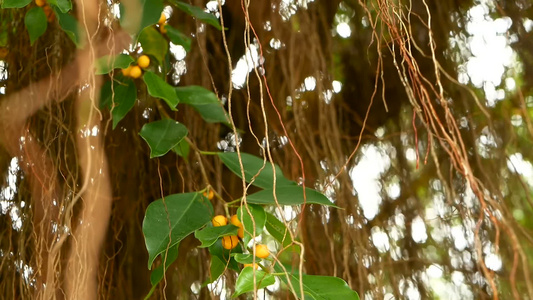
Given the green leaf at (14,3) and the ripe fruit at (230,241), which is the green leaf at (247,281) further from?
the green leaf at (14,3)

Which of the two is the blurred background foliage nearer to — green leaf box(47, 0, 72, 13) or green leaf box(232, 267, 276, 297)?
green leaf box(47, 0, 72, 13)

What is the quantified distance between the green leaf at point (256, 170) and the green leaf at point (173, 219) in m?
0.07

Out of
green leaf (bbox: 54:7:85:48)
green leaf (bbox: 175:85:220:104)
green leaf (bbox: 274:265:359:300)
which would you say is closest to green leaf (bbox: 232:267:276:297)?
green leaf (bbox: 274:265:359:300)

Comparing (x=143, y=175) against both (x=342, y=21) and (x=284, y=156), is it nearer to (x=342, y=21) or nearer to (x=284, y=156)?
(x=284, y=156)

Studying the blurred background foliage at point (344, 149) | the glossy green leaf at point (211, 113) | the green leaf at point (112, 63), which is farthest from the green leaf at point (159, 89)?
the blurred background foliage at point (344, 149)

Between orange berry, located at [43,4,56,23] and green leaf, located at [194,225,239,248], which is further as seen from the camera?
orange berry, located at [43,4,56,23]

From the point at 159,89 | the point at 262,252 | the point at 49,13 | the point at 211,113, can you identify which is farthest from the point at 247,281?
the point at 49,13

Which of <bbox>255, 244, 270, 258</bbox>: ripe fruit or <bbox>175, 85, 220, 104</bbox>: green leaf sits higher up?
<bbox>175, 85, 220, 104</bbox>: green leaf

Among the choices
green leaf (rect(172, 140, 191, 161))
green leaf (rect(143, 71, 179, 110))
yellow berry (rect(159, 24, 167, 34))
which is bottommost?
green leaf (rect(172, 140, 191, 161))

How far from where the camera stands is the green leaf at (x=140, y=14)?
83 centimetres

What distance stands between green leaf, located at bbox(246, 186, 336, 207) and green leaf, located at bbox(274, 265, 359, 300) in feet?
0.29

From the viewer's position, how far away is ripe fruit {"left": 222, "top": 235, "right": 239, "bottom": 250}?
0.75 metres

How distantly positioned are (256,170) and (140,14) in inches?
10.5

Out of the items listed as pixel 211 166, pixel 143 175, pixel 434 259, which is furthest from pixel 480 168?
pixel 143 175
